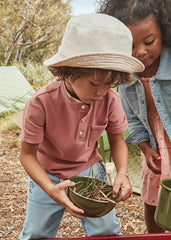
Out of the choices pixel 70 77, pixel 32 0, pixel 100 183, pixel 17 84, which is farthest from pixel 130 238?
pixel 32 0

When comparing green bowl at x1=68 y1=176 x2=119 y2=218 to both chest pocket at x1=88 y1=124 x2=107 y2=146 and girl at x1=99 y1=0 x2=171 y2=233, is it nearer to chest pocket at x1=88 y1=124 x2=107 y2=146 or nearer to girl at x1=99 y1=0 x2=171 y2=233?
chest pocket at x1=88 y1=124 x2=107 y2=146

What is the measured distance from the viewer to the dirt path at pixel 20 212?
194 centimetres

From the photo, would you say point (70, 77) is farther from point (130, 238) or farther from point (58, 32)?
point (58, 32)

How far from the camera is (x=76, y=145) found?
3.77 feet

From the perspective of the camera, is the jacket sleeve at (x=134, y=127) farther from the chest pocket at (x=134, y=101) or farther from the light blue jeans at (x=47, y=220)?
the light blue jeans at (x=47, y=220)

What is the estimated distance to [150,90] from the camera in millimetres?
1410

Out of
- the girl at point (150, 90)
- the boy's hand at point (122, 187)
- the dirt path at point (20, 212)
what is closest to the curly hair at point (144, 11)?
the girl at point (150, 90)

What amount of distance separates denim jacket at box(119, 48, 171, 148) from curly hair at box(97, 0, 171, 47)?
9cm

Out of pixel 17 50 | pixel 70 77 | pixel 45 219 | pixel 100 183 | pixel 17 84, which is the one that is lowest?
pixel 17 50

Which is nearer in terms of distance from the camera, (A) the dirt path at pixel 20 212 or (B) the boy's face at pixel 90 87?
(B) the boy's face at pixel 90 87

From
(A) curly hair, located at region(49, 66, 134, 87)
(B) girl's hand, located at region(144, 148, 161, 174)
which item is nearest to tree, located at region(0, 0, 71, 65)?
(B) girl's hand, located at region(144, 148, 161, 174)

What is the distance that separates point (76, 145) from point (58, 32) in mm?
13627

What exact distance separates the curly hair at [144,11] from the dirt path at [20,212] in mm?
1236

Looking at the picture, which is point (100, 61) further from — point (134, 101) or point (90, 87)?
point (134, 101)
